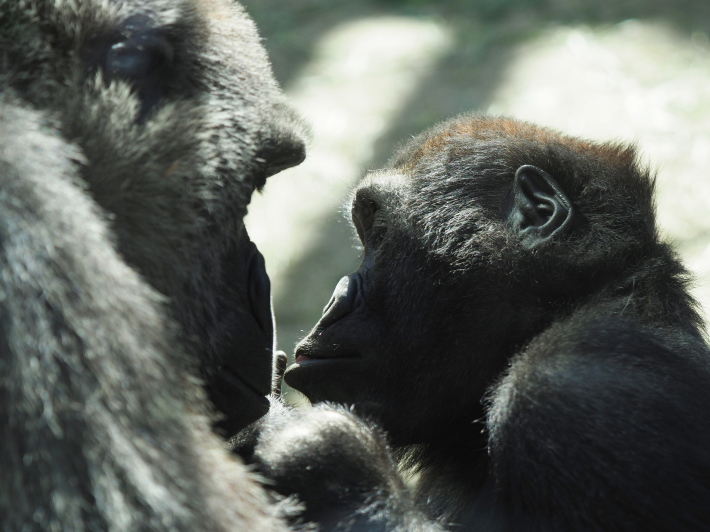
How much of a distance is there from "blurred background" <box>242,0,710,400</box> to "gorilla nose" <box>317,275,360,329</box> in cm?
215

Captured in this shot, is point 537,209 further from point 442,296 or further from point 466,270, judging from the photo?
point 442,296

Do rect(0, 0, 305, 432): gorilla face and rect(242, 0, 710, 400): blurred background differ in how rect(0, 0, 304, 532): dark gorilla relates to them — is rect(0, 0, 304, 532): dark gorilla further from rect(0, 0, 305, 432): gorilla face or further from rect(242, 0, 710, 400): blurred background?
rect(242, 0, 710, 400): blurred background

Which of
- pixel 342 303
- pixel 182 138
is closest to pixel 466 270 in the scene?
pixel 342 303

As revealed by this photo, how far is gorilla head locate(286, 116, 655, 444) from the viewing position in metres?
3.09

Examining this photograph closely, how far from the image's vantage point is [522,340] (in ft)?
10.0

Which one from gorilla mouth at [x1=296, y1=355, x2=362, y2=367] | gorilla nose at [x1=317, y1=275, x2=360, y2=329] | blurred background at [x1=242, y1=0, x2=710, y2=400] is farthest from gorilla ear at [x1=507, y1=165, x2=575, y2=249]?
blurred background at [x1=242, y1=0, x2=710, y2=400]

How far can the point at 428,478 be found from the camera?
335cm

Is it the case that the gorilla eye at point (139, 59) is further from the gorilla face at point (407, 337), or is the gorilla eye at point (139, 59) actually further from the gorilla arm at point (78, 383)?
the gorilla face at point (407, 337)

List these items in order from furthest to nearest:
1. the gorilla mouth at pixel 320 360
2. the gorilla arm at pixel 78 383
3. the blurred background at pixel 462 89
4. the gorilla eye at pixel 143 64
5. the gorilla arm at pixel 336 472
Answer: the blurred background at pixel 462 89, the gorilla mouth at pixel 320 360, the gorilla arm at pixel 336 472, the gorilla eye at pixel 143 64, the gorilla arm at pixel 78 383

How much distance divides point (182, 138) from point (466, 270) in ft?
4.15

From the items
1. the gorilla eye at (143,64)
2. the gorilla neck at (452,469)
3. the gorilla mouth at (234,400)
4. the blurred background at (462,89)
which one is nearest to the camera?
the gorilla eye at (143,64)

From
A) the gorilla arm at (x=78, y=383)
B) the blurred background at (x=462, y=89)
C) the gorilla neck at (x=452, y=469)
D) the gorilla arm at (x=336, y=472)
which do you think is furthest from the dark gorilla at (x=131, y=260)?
the blurred background at (x=462, y=89)

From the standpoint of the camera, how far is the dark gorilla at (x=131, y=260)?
5.54 feet

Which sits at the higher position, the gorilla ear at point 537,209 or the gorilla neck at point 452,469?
the gorilla ear at point 537,209
